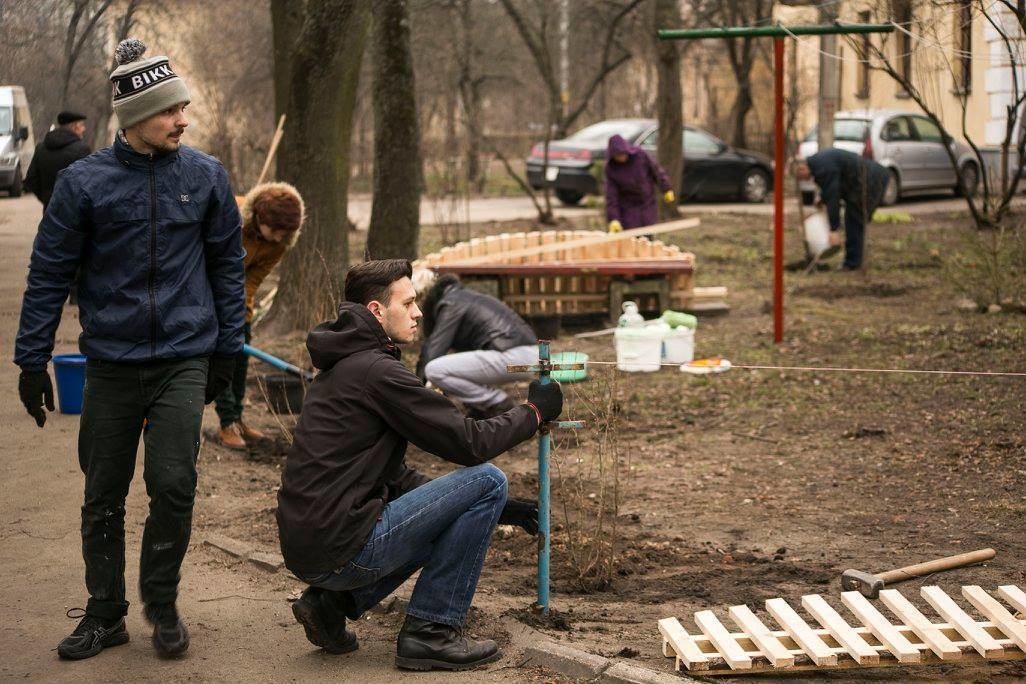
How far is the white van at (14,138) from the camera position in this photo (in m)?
11.0

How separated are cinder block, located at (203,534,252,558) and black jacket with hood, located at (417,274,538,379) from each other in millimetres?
1895

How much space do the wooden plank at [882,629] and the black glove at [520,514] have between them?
109cm

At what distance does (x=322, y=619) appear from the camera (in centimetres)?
411

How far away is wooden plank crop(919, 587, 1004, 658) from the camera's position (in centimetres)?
393

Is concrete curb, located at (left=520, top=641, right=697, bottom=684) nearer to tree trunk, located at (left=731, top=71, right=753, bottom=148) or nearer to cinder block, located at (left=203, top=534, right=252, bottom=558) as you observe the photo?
cinder block, located at (left=203, top=534, right=252, bottom=558)

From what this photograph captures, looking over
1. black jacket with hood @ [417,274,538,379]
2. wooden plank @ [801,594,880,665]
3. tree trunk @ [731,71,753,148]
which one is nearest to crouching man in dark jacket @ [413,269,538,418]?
black jacket with hood @ [417,274,538,379]

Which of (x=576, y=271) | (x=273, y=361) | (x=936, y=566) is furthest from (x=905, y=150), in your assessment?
(x=936, y=566)

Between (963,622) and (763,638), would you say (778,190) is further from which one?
(763,638)

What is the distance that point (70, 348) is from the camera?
9328 mm

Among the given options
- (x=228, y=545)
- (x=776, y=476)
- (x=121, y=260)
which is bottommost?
(x=776, y=476)

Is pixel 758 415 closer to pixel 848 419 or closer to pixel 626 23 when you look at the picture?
pixel 848 419

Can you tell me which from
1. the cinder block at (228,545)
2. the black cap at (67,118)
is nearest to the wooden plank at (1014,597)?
the cinder block at (228,545)

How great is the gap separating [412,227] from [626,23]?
65.2ft

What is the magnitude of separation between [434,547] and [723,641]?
3.16ft
